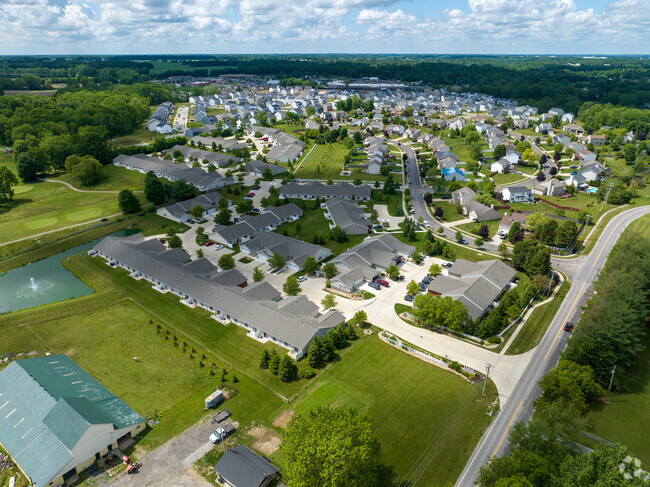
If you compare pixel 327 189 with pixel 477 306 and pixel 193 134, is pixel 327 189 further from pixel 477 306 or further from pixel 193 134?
pixel 193 134

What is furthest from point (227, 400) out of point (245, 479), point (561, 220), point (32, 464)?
point (561, 220)

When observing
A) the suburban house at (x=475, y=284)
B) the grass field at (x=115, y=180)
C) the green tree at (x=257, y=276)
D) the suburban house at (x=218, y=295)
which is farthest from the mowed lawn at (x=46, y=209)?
the suburban house at (x=475, y=284)

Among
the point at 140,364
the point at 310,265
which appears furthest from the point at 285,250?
the point at 140,364

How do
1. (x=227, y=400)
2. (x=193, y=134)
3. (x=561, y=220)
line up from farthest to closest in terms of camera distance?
(x=193, y=134), (x=561, y=220), (x=227, y=400)

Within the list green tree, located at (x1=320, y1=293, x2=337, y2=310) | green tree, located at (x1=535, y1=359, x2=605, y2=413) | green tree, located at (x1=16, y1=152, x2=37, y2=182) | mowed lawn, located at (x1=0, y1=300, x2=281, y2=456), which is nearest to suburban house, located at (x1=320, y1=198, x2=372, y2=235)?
green tree, located at (x1=320, y1=293, x2=337, y2=310)

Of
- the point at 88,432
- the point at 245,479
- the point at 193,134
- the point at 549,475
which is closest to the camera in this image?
the point at 549,475
